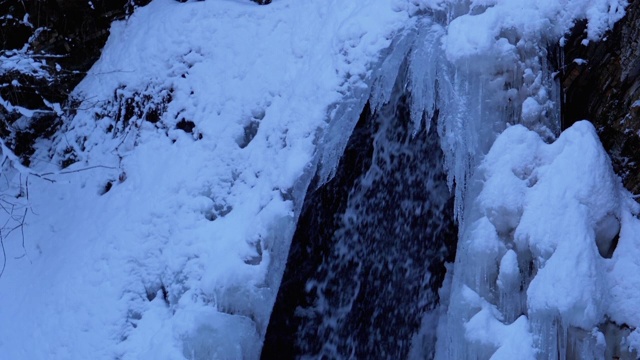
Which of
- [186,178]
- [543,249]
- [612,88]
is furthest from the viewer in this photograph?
[186,178]

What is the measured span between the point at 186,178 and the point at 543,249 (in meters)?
2.19

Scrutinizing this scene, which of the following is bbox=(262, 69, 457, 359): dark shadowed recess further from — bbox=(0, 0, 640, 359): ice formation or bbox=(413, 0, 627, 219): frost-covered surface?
bbox=(413, 0, 627, 219): frost-covered surface

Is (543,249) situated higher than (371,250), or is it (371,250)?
(543,249)

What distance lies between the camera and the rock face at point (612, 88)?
353cm

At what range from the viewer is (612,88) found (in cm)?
361

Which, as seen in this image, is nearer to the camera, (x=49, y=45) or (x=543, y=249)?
(x=543, y=249)

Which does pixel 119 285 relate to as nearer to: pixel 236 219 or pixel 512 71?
pixel 236 219

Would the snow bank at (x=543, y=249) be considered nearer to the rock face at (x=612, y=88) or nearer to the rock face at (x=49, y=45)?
the rock face at (x=612, y=88)

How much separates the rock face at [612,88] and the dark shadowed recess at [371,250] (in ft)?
2.77

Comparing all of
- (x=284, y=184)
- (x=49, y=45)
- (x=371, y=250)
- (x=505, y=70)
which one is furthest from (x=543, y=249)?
(x=49, y=45)

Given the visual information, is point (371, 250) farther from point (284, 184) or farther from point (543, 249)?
point (543, 249)

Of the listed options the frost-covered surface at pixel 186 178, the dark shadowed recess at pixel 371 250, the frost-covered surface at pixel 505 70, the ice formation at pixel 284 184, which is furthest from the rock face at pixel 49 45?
the frost-covered surface at pixel 505 70

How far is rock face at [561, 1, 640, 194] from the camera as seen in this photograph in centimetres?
353

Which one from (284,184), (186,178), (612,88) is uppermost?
(612,88)
